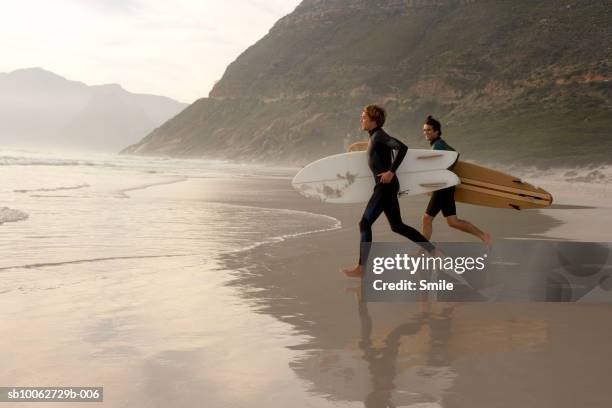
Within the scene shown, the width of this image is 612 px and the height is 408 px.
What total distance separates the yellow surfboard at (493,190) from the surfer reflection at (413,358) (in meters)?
2.66

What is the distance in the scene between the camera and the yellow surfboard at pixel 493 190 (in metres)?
7.91

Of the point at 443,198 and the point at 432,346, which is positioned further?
the point at 443,198

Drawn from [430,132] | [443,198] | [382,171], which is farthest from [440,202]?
[382,171]

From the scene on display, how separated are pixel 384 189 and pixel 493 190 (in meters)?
2.12

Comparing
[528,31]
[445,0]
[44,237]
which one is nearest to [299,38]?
[445,0]

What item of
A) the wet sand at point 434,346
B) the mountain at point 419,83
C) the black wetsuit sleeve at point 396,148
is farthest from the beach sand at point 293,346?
the mountain at point 419,83

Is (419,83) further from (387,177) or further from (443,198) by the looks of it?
(387,177)

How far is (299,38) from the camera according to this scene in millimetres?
124812

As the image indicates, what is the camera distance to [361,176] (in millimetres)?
7258

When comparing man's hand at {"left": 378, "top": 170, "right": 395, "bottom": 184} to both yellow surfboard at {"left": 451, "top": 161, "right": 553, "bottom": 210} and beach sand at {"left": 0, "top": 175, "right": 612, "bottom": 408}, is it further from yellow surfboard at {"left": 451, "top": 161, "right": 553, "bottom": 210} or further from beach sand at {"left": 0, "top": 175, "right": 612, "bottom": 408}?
yellow surfboard at {"left": 451, "top": 161, "right": 553, "bottom": 210}

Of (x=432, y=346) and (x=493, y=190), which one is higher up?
(x=493, y=190)

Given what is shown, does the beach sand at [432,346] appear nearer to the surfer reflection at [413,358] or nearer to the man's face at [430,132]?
the surfer reflection at [413,358]

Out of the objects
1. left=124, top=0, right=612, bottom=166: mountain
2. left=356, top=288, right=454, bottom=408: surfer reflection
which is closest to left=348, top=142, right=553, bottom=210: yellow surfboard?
left=356, top=288, right=454, bottom=408: surfer reflection

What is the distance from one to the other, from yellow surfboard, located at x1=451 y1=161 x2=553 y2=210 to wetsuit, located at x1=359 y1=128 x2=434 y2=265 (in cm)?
160
